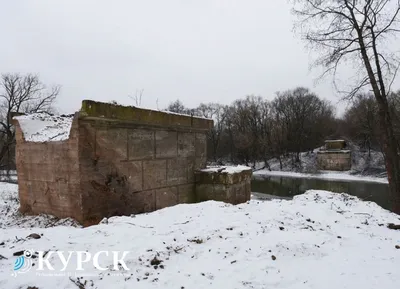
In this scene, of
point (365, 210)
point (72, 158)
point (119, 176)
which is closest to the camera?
point (72, 158)

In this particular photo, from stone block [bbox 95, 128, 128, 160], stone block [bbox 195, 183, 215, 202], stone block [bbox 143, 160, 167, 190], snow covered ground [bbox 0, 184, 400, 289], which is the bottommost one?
snow covered ground [bbox 0, 184, 400, 289]

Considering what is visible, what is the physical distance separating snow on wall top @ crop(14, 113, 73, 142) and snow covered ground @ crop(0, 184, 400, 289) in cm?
153

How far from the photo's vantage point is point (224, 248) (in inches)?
155

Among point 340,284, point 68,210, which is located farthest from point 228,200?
point 340,284

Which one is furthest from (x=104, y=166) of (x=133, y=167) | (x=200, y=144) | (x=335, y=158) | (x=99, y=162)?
(x=335, y=158)

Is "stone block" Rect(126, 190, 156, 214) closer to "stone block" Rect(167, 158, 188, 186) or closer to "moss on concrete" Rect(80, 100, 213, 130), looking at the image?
"stone block" Rect(167, 158, 188, 186)

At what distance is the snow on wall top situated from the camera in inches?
218

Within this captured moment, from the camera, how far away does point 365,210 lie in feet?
21.9

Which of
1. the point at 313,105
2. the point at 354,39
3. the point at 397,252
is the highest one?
the point at 313,105

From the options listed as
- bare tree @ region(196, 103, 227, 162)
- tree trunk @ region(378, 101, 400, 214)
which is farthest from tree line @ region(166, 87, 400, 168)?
tree trunk @ region(378, 101, 400, 214)

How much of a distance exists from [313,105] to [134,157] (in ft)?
164

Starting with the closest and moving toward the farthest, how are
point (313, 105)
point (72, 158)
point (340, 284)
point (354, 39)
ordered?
point (340, 284) < point (72, 158) < point (354, 39) < point (313, 105)

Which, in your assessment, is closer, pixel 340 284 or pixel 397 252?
pixel 340 284

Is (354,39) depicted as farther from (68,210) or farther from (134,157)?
(68,210)
